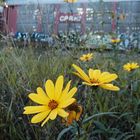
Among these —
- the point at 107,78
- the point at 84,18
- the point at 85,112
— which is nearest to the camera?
the point at 107,78

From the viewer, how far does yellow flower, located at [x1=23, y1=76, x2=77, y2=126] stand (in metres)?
0.77

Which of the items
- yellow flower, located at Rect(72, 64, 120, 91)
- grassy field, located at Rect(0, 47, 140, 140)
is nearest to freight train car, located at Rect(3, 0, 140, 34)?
grassy field, located at Rect(0, 47, 140, 140)

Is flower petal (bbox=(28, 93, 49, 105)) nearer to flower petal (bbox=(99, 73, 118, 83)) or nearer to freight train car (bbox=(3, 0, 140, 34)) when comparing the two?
flower petal (bbox=(99, 73, 118, 83))

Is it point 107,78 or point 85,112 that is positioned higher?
point 107,78

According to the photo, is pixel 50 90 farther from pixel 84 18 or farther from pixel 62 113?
pixel 84 18

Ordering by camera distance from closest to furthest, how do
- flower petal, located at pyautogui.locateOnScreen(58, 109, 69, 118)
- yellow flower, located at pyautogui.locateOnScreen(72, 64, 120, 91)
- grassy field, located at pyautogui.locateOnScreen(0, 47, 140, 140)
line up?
flower petal, located at pyautogui.locateOnScreen(58, 109, 69, 118)
yellow flower, located at pyautogui.locateOnScreen(72, 64, 120, 91)
grassy field, located at pyautogui.locateOnScreen(0, 47, 140, 140)

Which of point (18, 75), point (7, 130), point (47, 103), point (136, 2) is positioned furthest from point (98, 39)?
point (136, 2)

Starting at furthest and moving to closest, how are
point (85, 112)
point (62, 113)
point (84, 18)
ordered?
point (84, 18) → point (85, 112) → point (62, 113)

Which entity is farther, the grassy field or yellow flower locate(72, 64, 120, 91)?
the grassy field

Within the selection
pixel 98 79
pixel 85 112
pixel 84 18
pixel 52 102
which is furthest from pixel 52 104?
pixel 84 18

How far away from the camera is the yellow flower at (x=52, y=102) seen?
0.77 metres

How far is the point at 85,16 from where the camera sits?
461 cm

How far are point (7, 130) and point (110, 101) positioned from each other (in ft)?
1.37

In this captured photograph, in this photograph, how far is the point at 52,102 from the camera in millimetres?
812
